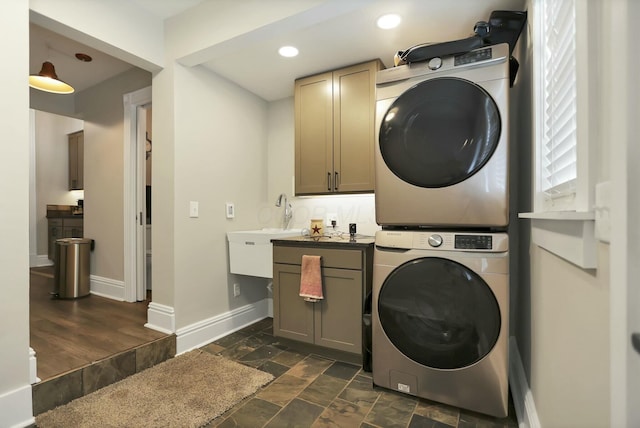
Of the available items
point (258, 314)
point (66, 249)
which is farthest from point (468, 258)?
point (66, 249)

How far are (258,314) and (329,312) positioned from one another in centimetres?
118

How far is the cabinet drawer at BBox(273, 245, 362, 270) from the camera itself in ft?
6.75

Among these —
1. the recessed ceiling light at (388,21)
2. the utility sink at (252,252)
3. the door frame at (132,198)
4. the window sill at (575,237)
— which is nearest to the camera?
the window sill at (575,237)

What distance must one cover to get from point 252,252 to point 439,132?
1731 mm

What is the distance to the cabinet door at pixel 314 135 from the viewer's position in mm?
2566

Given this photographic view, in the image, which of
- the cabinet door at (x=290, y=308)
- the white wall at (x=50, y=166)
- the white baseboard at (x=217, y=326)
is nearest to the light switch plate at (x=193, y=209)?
the cabinet door at (x=290, y=308)

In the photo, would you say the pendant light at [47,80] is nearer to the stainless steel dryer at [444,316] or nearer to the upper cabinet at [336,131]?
the upper cabinet at [336,131]

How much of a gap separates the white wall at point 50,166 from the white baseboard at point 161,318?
13.7ft

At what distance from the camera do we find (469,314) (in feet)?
4.95

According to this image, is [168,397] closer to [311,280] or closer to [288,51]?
[311,280]

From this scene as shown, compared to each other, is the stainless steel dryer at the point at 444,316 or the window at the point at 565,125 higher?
the window at the point at 565,125

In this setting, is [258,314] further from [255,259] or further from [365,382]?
[365,382]

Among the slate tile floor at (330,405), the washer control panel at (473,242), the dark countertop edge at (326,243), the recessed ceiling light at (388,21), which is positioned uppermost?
the recessed ceiling light at (388,21)

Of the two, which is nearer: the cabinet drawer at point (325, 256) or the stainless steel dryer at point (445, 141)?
the stainless steel dryer at point (445, 141)
